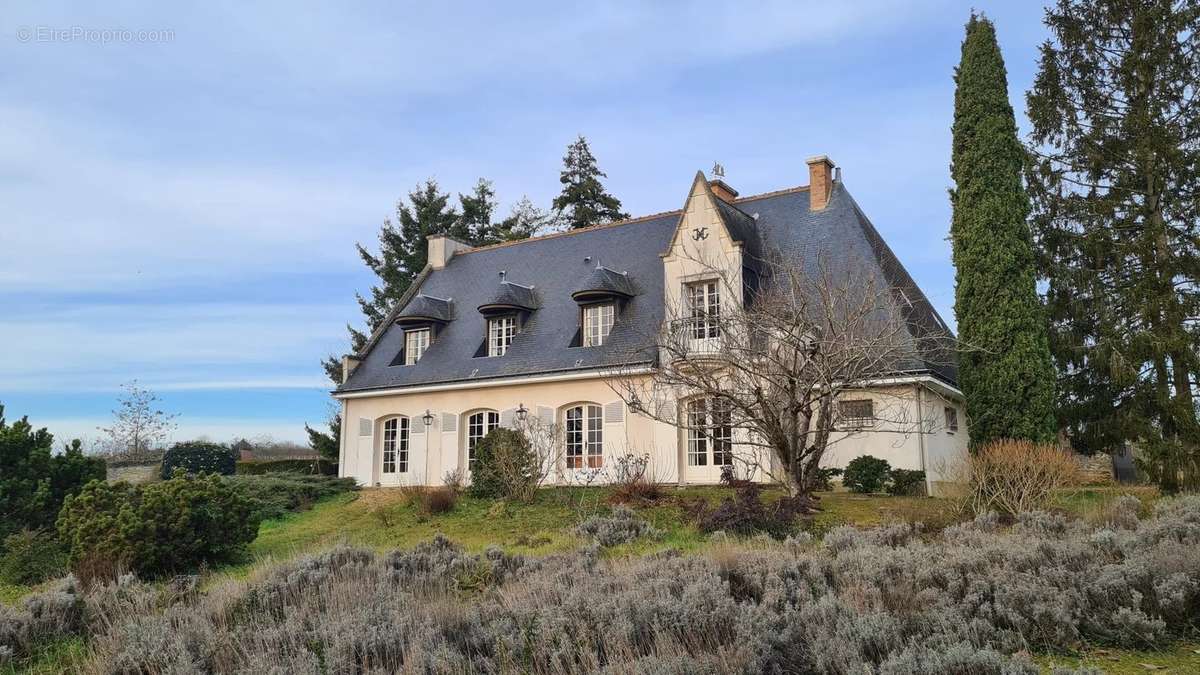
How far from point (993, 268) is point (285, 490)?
17.0m

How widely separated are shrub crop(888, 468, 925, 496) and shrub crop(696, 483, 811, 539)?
5502mm

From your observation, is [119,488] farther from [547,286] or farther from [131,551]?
[547,286]

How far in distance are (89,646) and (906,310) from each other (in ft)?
54.5

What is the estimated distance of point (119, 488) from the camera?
476 inches

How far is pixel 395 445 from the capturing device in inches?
966

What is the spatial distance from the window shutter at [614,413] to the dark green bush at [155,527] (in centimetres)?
981

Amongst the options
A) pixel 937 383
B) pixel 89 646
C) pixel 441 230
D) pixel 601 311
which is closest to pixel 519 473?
pixel 601 311

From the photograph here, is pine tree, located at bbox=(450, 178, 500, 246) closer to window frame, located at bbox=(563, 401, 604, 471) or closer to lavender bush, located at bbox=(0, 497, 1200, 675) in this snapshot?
window frame, located at bbox=(563, 401, 604, 471)

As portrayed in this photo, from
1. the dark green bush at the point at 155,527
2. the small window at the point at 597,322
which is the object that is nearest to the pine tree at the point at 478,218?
the small window at the point at 597,322

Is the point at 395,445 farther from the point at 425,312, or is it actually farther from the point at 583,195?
the point at 583,195

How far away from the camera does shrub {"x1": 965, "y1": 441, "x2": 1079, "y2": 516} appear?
11875 mm

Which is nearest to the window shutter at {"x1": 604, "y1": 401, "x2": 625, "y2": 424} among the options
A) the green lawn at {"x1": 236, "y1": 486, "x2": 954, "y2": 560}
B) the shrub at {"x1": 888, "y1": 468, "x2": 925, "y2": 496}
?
the green lawn at {"x1": 236, "y1": 486, "x2": 954, "y2": 560}

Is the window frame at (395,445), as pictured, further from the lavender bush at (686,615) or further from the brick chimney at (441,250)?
the lavender bush at (686,615)

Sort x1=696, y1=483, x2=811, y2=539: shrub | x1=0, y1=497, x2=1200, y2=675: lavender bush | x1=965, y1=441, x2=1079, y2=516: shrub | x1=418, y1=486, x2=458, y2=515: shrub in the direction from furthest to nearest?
x1=418, y1=486, x2=458, y2=515: shrub, x1=965, y1=441, x2=1079, y2=516: shrub, x1=696, y1=483, x2=811, y2=539: shrub, x1=0, y1=497, x2=1200, y2=675: lavender bush
